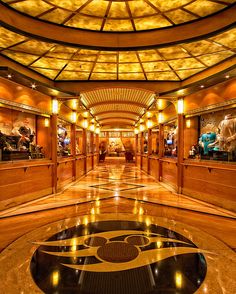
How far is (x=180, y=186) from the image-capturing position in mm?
7031

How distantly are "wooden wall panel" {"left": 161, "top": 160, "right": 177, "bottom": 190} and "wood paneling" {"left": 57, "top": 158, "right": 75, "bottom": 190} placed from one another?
3839 millimetres

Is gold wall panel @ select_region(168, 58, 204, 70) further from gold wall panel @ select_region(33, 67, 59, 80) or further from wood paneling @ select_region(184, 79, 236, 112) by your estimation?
gold wall panel @ select_region(33, 67, 59, 80)

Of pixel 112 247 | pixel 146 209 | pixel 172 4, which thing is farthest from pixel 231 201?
pixel 172 4

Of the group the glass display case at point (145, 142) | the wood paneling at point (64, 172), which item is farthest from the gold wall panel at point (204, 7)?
the glass display case at point (145, 142)

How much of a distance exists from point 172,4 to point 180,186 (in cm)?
496

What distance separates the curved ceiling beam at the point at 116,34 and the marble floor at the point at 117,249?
3.75 metres

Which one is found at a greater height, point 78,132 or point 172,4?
point 172,4

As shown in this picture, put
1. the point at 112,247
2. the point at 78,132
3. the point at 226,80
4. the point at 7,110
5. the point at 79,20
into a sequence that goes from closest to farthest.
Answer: the point at 112,247 < the point at 79,20 < the point at 226,80 < the point at 7,110 < the point at 78,132

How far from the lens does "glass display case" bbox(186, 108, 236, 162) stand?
5.34 m

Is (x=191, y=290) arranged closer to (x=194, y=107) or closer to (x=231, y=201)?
(x=231, y=201)

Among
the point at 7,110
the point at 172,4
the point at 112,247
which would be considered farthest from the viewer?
the point at 7,110

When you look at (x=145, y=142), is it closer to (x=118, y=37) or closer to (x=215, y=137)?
(x=215, y=137)

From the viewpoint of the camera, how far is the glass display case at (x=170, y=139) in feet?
25.8

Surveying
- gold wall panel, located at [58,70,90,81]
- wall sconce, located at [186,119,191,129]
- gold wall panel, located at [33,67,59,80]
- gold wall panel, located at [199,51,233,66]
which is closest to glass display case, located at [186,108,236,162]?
wall sconce, located at [186,119,191,129]
